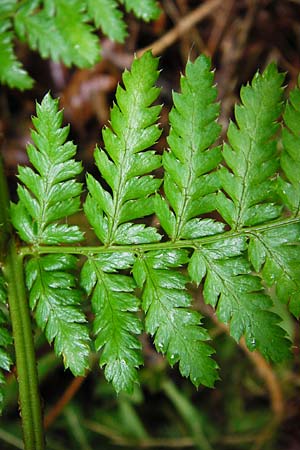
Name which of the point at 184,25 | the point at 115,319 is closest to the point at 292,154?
the point at 115,319

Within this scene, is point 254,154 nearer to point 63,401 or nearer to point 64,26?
point 64,26

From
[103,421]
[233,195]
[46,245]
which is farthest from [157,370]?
[233,195]

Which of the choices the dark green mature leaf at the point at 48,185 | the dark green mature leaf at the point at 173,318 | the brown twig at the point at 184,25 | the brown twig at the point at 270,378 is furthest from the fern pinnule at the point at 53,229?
the brown twig at the point at 184,25

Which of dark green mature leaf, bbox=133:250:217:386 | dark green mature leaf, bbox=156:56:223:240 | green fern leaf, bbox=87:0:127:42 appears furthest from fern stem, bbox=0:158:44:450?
green fern leaf, bbox=87:0:127:42

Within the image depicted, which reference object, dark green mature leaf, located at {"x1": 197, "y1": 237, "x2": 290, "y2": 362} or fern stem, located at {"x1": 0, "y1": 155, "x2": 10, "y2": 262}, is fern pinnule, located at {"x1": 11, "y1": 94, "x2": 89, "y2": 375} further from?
dark green mature leaf, located at {"x1": 197, "y1": 237, "x2": 290, "y2": 362}

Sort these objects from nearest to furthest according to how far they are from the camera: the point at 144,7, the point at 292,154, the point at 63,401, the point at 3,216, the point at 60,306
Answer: the point at 292,154 → the point at 60,306 → the point at 3,216 → the point at 144,7 → the point at 63,401

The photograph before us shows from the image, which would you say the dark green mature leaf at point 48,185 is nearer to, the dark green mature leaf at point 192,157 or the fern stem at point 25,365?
the fern stem at point 25,365
